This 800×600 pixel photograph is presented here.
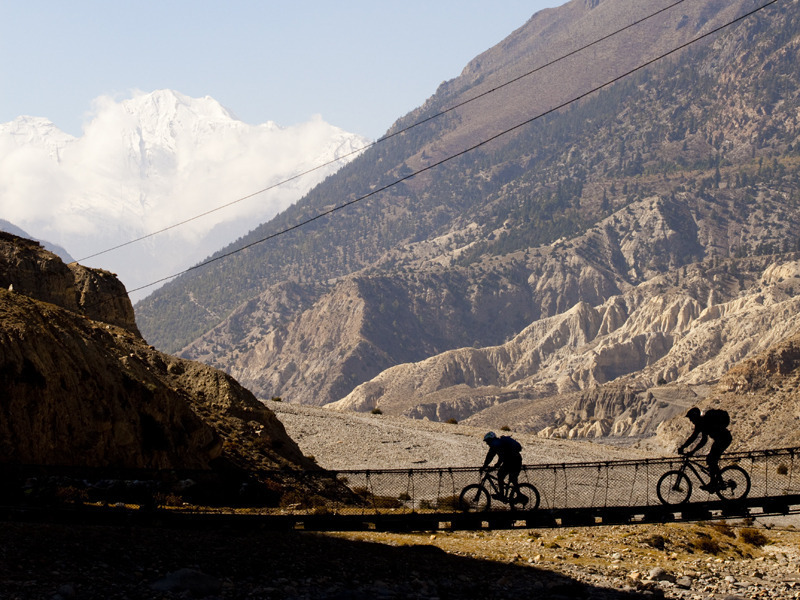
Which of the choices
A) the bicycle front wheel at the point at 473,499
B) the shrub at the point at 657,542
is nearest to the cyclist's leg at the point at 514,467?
the bicycle front wheel at the point at 473,499

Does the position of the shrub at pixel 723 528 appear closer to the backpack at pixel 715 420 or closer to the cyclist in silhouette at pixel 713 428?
the cyclist in silhouette at pixel 713 428

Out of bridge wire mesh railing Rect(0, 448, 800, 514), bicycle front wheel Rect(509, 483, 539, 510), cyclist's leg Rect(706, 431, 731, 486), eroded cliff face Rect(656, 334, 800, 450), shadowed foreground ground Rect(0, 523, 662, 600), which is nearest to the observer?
shadowed foreground ground Rect(0, 523, 662, 600)

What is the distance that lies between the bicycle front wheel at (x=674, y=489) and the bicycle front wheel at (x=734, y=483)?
0.75m

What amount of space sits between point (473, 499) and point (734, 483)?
6.10 m

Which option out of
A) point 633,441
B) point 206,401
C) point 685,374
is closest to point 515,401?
point 685,374

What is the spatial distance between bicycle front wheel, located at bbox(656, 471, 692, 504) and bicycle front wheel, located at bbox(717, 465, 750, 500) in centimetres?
75

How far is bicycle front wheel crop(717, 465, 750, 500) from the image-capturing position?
24.1 m

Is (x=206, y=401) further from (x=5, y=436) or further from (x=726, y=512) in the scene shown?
(x=726, y=512)

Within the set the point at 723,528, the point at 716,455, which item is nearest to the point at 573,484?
the point at 723,528

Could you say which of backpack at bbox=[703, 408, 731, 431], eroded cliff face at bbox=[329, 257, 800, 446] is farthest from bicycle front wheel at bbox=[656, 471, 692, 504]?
eroded cliff face at bbox=[329, 257, 800, 446]

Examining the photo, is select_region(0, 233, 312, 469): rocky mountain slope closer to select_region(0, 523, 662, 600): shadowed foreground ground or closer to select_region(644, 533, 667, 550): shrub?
select_region(0, 523, 662, 600): shadowed foreground ground

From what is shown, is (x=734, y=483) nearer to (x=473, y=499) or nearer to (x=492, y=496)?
(x=492, y=496)

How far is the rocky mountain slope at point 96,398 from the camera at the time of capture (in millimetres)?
24625

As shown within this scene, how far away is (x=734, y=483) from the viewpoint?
24188 millimetres
